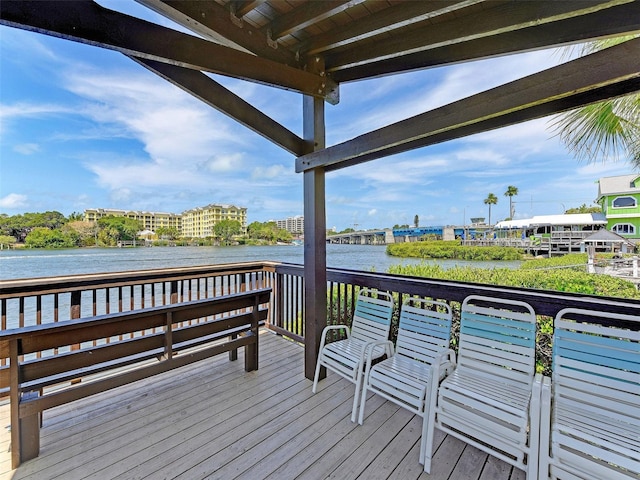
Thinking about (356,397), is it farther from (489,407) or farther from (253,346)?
(253,346)

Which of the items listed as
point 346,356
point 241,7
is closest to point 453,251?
point 346,356

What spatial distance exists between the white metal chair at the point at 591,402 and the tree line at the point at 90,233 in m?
5.93

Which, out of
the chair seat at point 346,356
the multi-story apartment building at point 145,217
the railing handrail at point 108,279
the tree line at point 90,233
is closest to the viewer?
the chair seat at point 346,356

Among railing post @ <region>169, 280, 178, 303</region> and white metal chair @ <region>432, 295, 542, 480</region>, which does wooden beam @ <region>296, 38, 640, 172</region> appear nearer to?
white metal chair @ <region>432, 295, 542, 480</region>

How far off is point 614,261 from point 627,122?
159 inches

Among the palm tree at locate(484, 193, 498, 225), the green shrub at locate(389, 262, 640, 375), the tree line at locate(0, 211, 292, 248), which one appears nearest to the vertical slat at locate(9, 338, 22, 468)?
the green shrub at locate(389, 262, 640, 375)

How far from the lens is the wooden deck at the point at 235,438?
5.75ft

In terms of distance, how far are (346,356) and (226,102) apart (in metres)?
2.42

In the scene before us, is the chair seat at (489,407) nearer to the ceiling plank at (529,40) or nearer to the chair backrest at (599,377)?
the chair backrest at (599,377)

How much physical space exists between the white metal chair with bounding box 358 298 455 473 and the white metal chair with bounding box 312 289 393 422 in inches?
4.0

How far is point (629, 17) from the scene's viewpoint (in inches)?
53.7

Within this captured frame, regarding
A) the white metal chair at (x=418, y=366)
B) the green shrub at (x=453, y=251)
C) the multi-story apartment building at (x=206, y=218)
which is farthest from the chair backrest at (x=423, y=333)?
the multi-story apartment building at (x=206, y=218)

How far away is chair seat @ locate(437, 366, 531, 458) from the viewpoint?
5.24 feet

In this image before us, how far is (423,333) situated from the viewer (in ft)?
8.02
